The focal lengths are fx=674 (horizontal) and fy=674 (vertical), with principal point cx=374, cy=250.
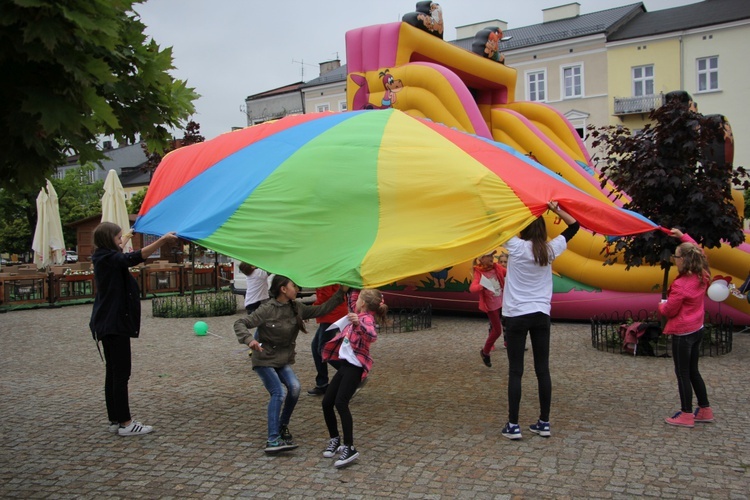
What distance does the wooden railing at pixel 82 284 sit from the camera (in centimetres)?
1797

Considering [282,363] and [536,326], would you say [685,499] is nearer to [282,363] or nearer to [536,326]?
[536,326]

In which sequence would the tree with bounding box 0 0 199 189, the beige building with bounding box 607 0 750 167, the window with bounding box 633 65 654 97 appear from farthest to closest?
the window with bounding box 633 65 654 97 → the beige building with bounding box 607 0 750 167 → the tree with bounding box 0 0 199 189

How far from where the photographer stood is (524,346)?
18.4ft

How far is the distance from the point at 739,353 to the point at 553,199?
18.8ft

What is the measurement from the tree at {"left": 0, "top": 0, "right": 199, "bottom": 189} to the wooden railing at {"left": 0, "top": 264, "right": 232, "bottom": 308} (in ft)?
38.5

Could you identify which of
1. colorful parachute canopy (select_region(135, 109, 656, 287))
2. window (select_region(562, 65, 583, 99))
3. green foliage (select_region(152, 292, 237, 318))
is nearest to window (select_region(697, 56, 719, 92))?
window (select_region(562, 65, 583, 99))

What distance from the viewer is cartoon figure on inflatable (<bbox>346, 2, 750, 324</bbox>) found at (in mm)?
12133

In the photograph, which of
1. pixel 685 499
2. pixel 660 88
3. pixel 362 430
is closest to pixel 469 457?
pixel 362 430

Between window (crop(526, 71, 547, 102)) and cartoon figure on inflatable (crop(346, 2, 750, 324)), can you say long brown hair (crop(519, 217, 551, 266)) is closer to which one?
cartoon figure on inflatable (crop(346, 2, 750, 324))

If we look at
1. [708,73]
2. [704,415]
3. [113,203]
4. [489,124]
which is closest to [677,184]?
[704,415]

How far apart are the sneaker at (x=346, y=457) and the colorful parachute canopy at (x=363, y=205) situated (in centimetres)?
131

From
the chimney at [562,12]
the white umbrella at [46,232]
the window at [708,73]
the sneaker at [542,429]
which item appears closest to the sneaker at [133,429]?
the sneaker at [542,429]

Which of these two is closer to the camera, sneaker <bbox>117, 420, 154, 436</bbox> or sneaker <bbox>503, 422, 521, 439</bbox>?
sneaker <bbox>503, 422, 521, 439</bbox>

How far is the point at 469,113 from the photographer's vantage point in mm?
14000
